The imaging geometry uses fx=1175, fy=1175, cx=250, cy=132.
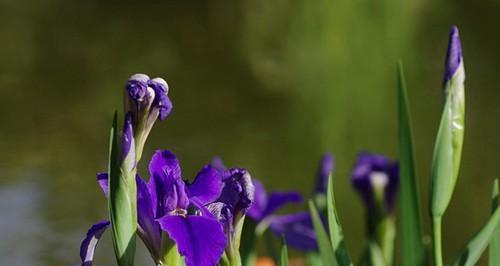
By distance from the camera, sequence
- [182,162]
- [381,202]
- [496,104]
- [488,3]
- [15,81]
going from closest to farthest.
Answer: [381,202] → [182,162] → [496,104] → [15,81] → [488,3]

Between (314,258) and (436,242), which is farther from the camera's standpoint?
(314,258)

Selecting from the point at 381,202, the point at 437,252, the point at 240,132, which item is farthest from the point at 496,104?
the point at 437,252

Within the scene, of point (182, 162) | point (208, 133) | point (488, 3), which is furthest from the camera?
point (488, 3)

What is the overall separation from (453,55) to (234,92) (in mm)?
3240

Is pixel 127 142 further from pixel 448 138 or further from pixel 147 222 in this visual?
pixel 448 138

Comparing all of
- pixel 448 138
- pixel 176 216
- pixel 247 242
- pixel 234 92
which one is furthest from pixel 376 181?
pixel 234 92

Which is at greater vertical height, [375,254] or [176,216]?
[176,216]

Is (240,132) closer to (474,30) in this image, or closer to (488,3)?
(474,30)

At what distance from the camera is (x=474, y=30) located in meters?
4.77

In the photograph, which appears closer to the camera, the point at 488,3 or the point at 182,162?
the point at 182,162

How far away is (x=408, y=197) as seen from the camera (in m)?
0.74

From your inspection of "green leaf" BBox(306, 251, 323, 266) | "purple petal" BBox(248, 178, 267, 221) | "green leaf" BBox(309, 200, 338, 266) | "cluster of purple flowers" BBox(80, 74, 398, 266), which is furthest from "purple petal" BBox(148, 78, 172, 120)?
"green leaf" BBox(306, 251, 323, 266)

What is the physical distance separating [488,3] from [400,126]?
15.9 ft

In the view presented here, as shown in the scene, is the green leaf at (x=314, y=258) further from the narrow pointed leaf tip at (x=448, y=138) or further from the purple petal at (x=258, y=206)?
the narrow pointed leaf tip at (x=448, y=138)
